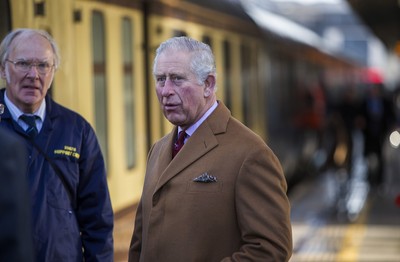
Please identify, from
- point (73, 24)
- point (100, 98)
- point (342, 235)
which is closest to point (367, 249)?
point (342, 235)

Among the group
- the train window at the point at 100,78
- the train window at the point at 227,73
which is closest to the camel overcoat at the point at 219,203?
the train window at the point at 100,78

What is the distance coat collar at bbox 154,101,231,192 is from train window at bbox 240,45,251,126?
337 inches

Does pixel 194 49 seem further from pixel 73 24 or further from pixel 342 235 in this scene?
pixel 342 235

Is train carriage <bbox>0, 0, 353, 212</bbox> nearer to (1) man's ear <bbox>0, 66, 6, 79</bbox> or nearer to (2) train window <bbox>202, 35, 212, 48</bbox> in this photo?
(2) train window <bbox>202, 35, 212, 48</bbox>

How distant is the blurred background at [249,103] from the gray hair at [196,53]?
1585mm

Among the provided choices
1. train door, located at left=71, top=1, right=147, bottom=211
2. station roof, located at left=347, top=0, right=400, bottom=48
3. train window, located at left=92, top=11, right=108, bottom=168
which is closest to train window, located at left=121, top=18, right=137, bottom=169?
train door, located at left=71, top=1, right=147, bottom=211

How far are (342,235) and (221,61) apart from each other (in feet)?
12.3

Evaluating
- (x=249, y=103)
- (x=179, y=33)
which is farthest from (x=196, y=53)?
(x=249, y=103)

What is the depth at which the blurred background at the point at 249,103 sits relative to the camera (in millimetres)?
5750

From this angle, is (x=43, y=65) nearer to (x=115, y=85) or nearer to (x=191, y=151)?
(x=191, y=151)

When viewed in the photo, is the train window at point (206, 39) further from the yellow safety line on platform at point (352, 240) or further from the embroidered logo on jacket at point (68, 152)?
the embroidered logo on jacket at point (68, 152)

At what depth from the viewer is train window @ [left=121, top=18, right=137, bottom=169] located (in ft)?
22.4

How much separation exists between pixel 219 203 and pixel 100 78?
10.4ft

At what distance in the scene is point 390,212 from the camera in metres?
15.4
